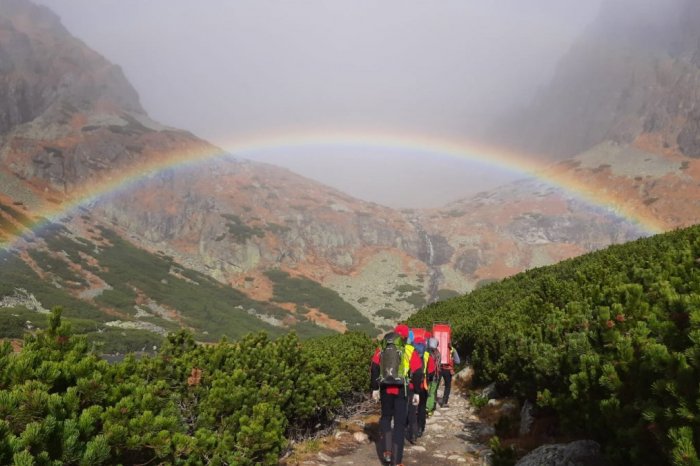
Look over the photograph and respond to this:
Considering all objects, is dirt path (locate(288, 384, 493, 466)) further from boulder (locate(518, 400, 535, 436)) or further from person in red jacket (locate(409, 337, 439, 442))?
boulder (locate(518, 400, 535, 436))

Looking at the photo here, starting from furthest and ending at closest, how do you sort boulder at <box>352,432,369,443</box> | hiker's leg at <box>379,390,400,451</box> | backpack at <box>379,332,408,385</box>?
boulder at <box>352,432,369,443</box> → hiker's leg at <box>379,390,400,451</box> → backpack at <box>379,332,408,385</box>

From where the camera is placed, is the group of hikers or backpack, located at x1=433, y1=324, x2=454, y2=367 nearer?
the group of hikers

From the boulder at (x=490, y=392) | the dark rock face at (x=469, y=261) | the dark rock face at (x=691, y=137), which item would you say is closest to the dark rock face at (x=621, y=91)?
the dark rock face at (x=691, y=137)

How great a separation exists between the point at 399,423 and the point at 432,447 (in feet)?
8.19

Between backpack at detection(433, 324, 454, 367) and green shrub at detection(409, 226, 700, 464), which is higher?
green shrub at detection(409, 226, 700, 464)

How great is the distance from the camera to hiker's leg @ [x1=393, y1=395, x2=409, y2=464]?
25.1ft

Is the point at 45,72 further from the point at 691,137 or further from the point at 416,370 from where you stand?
the point at 691,137

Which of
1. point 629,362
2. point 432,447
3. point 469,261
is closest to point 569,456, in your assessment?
point 629,362

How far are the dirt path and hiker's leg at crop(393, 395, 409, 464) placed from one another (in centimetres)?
80

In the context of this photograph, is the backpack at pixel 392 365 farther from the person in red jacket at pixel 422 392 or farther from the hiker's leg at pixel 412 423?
the hiker's leg at pixel 412 423

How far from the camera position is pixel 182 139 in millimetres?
129875

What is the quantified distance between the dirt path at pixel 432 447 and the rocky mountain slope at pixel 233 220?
50.9 metres

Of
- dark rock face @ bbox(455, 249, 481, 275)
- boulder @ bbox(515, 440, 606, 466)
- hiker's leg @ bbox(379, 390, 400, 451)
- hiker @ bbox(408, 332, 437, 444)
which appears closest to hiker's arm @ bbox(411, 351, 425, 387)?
hiker @ bbox(408, 332, 437, 444)

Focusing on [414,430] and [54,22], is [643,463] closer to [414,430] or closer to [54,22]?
[414,430]
